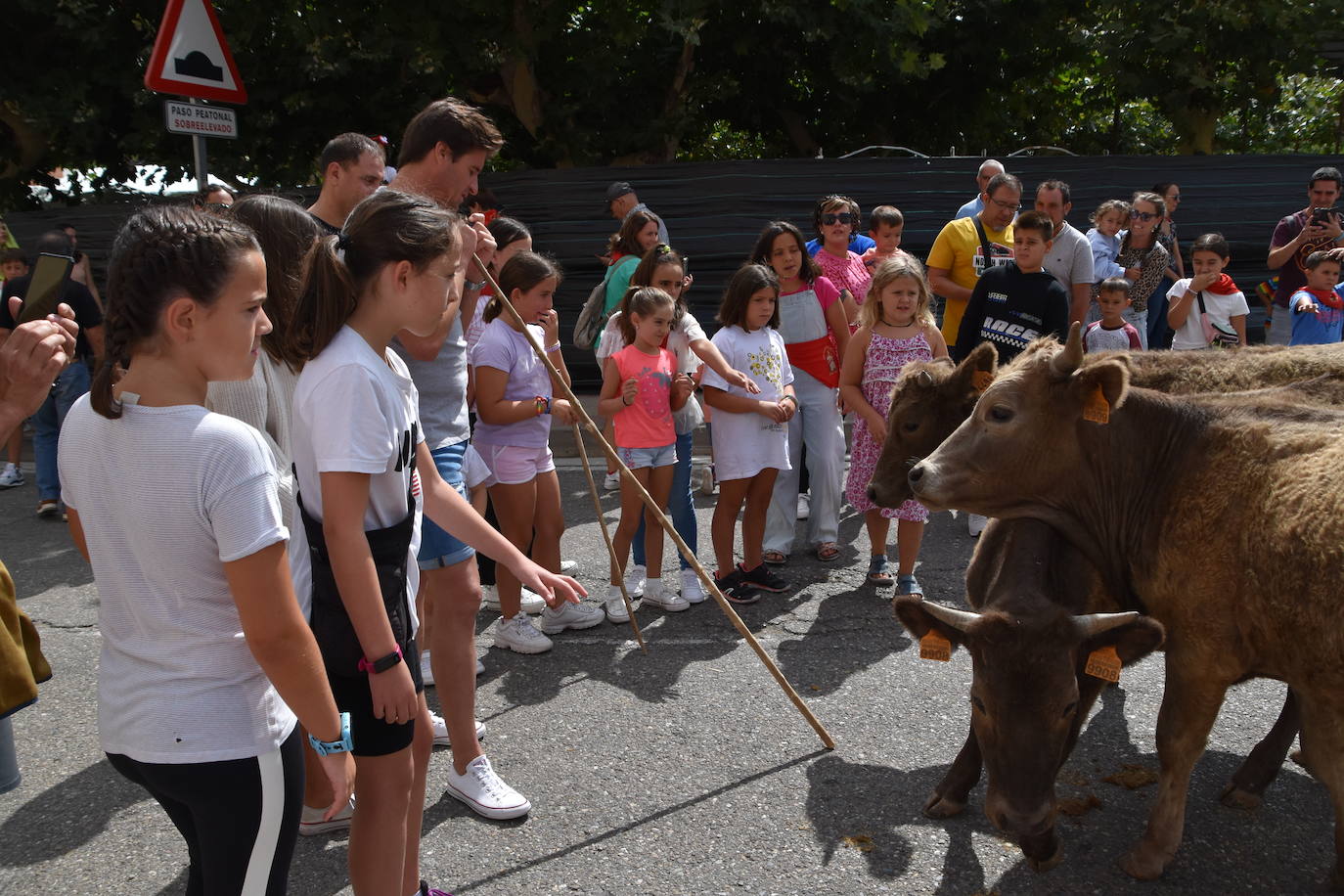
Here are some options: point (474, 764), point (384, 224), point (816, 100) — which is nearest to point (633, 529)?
point (474, 764)

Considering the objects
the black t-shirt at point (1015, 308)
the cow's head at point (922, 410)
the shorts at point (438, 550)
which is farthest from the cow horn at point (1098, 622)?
the black t-shirt at point (1015, 308)

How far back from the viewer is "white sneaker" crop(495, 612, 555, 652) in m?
5.03

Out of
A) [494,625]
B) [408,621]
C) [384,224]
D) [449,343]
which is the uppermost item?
[384,224]

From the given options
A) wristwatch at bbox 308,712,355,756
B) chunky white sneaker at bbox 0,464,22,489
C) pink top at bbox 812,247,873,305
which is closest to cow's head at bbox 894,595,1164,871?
wristwatch at bbox 308,712,355,756

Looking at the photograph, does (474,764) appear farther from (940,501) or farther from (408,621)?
(940,501)

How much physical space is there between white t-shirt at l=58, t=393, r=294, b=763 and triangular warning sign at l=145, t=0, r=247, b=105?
240 inches

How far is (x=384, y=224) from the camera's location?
8.04ft

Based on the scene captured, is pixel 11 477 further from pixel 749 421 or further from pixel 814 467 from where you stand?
pixel 814 467

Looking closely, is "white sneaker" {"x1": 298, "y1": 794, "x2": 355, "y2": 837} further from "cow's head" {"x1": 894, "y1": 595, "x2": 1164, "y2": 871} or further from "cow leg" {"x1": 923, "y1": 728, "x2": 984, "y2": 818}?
"cow's head" {"x1": 894, "y1": 595, "x2": 1164, "y2": 871}

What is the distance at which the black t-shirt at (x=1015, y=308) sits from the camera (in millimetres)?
5828

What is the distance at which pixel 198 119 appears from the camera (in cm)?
746

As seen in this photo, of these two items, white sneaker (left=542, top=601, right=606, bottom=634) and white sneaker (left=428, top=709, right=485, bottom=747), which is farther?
white sneaker (left=542, top=601, right=606, bottom=634)

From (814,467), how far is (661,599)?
134cm

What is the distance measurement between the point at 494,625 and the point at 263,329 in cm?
342
